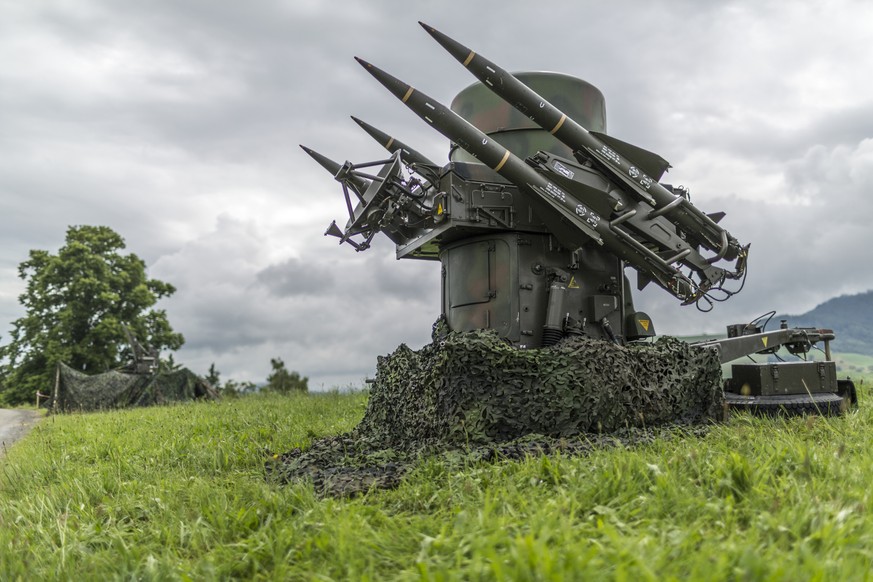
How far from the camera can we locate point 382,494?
534 cm

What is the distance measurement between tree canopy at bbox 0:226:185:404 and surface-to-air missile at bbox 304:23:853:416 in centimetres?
2237

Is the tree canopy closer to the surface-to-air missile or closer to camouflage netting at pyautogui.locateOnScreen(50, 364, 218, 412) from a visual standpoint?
camouflage netting at pyautogui.locateOnScreen(50, 364, 218, 412)

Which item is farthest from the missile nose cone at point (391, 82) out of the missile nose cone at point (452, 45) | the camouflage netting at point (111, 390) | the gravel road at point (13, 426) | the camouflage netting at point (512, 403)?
the camouflage netting at point (111, 390)

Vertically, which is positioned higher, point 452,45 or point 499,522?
point 452,45

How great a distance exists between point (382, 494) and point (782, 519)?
113 inches

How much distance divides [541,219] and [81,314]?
25.7 metres

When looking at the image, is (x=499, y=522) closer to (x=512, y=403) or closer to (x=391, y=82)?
(x=512, y=403)

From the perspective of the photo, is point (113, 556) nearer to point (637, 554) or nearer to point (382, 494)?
point (382, 494)

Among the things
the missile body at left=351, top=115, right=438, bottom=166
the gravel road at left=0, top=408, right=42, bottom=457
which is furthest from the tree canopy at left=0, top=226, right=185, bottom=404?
the missile body at left=351, top=115, right=438, bottom=166

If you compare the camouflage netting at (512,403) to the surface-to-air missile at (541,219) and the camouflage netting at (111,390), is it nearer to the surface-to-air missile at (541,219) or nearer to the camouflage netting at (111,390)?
the surface-to-air missile at (541,219)

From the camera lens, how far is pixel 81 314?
28.8 meters

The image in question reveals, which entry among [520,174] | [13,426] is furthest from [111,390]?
[520,174]

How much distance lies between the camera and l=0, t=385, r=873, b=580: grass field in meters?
3.21

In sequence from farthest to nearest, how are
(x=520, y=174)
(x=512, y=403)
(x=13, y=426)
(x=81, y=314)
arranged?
(x=81, y=314) < (x=13, y=426) < (x=520, y=174) < (x=512, y=403)
